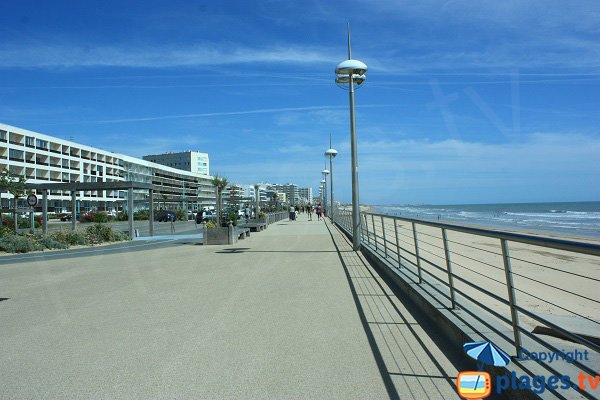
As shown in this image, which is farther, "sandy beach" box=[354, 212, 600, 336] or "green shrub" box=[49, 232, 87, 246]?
"green shrub" box=[49, 232, 87, 246]

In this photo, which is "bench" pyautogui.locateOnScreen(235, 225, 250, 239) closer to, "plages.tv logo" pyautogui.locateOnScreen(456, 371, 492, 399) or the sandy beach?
the sandy beach

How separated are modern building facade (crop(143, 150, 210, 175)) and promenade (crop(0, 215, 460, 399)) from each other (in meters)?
165

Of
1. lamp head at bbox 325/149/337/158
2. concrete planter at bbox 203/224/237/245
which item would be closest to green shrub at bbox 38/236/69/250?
concrete planter at bbox 203/224/237/245

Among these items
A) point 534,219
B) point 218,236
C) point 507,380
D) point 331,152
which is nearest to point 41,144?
point 331,152

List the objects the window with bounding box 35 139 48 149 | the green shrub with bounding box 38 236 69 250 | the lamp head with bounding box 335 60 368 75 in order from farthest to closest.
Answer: the window with bounding box 35 139 48 149
the green shrub with bounding box 38 236 69 250
the lamp head with bounding box 335 60 368 75

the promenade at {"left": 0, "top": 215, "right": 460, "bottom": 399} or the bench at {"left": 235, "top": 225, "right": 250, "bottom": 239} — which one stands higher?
the bench at {"left": 235, "top": 225, "right": 250, "bottom": 239}

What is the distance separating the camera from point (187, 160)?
172 metres

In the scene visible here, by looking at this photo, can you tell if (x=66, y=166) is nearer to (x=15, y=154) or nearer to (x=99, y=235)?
(x=15, y=154)

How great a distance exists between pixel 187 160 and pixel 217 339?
17103 cm

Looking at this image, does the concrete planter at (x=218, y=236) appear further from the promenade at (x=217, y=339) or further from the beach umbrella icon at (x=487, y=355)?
the beach umbrella icon at (x=487, y=355)

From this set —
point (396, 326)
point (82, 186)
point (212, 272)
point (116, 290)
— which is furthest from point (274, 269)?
point (82, 186)

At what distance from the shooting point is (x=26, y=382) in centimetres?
411

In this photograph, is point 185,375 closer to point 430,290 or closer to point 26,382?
point 26,382

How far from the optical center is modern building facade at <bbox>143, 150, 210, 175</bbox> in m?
171
